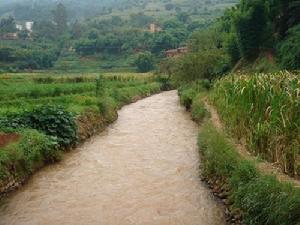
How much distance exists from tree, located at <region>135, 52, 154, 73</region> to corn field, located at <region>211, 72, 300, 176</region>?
69675 mm

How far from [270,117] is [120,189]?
16.4ft

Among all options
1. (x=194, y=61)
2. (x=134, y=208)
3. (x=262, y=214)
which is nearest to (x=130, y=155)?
(x=134, y=208)

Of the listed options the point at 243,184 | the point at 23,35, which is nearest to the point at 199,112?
the point at 243,184

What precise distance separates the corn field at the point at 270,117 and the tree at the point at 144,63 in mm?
69675

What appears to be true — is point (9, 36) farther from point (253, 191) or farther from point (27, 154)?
point (253, 191)

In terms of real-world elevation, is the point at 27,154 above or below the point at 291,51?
below

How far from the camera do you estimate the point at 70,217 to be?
11641mm

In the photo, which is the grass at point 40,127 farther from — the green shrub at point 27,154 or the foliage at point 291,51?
the foliage at point 291,51

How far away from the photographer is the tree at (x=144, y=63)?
85.4 meters

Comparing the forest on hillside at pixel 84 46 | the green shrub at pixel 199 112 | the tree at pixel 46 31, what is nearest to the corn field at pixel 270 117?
the green shrub at pixel 199 112

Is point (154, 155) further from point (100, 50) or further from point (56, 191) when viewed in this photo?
point (100, 50)

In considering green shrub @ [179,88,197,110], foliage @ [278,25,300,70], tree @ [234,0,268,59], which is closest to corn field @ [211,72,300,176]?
foliage @ [278,25,300,70]

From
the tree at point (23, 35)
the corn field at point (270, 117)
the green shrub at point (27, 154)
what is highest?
the corn field at point (270, 117)

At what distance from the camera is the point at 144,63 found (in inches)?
3374
